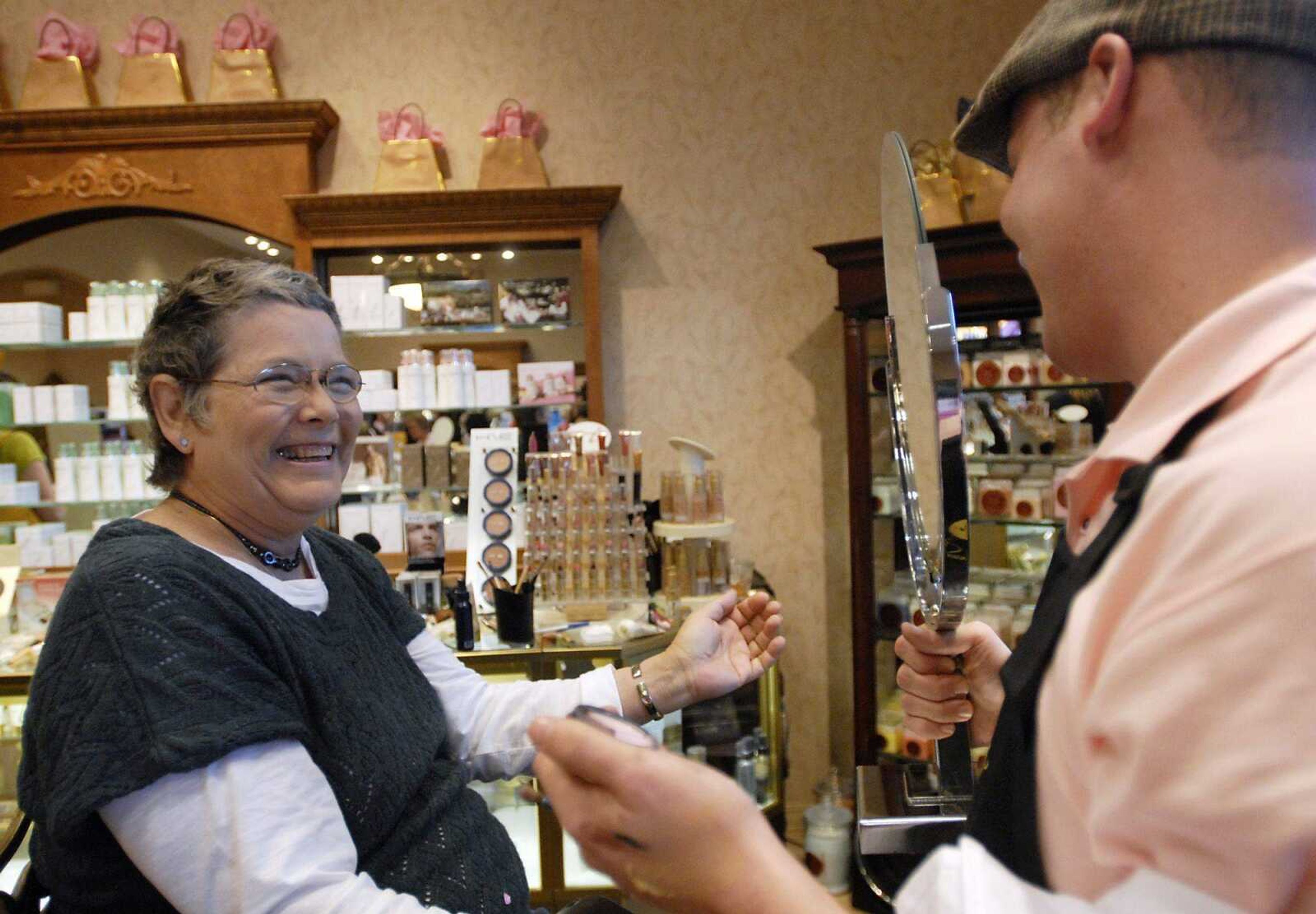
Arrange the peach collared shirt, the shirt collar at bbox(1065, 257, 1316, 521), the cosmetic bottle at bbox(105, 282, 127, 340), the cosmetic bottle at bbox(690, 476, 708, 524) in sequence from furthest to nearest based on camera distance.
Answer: the cosmetic bottle at bbox(105, 282, 127, 340)
the cosmetic bottle at bbox(690, 476, 708, 524)
the shirt collar at bbox(1065, 257, 1316, 521)
the peach collared shirt

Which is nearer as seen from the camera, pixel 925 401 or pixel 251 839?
pixel 925 401

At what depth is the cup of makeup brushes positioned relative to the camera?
2.62 m

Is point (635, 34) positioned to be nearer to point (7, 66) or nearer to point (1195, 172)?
point (7, 66)

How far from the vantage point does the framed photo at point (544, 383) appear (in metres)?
3.87

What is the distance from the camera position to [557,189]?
3.65 m

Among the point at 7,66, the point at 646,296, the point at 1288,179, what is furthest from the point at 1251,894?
the point at 7,66

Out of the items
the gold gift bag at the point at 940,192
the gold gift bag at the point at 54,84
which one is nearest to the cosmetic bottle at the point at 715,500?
the gold gift bag at the point at 940,192

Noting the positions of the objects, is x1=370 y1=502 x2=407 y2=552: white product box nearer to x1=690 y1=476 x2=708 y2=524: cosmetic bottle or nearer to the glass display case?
x1=690 y1=476 x2=708 y2=524: cosmetic bottle

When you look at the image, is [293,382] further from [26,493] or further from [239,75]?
[26,493]

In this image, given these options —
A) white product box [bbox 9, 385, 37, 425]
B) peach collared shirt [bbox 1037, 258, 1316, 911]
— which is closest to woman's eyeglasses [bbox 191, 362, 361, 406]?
peach collared shirt [bbox 1037, 258, 1316, 911]

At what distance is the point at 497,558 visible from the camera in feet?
9.95

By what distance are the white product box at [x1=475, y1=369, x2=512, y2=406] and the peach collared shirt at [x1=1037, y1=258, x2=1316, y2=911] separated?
3.43m

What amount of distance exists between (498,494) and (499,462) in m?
0.12

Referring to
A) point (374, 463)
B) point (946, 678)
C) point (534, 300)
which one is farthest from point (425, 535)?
point (946, 678)
